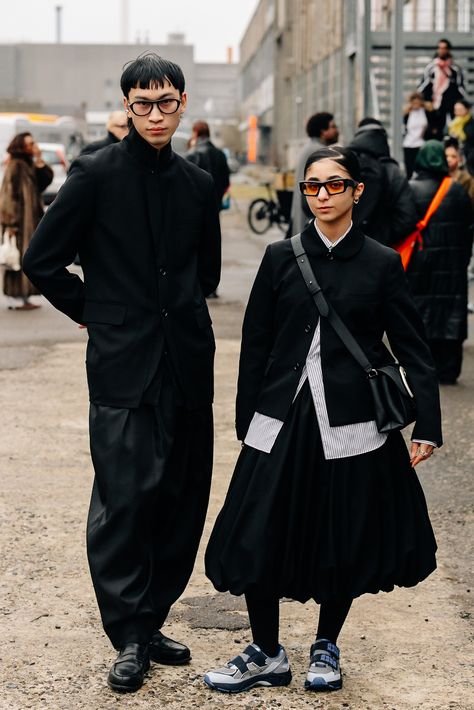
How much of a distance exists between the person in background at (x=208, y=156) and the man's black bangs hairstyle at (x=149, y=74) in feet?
33.0

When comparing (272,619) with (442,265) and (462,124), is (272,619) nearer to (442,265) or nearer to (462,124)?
(442,265)

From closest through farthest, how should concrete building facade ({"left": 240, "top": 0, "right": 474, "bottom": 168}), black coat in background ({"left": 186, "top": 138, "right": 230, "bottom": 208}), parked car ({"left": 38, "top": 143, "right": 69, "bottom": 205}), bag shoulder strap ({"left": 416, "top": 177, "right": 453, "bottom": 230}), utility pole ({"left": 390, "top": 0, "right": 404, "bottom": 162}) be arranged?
1. bag shoulder strap ({"left": 416, "top": 177, "right": 453, "bottom": 230})
2. black coat in background ({"left": 186, "top": 138, "right": 230, "bottom": 208})
3. utility pole ({"left": 390, "top": 0, "right": 404, "bottom": 162})
4. concrete building facade ({"left": 240, "top": 0, "right": 474, "bottom": 168})
5. parked car ({"left": 38, "top": 143, "right": 69, "bottom": 205})

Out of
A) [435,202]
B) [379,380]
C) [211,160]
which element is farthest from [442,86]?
[379,380]

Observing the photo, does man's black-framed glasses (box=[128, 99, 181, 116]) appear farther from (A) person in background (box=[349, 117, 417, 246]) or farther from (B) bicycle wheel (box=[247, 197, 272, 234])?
(B) bicycle wheel (box=[247, 197, 272, 234])

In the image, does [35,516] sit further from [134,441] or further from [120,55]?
[120,55]

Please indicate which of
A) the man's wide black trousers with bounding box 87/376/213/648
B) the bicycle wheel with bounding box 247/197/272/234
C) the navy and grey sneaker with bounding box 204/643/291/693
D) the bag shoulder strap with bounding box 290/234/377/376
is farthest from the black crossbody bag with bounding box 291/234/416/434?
the bicycle wheel with bounding box 247/197/272/234

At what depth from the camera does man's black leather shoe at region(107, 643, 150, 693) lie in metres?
4.33

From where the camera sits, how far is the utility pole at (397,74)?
19.1 metres

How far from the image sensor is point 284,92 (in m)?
70.6

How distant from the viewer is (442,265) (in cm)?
1002

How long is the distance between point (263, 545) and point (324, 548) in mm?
181

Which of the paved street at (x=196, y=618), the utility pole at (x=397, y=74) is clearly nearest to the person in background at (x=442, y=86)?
the utility pole at (x=397, y=74)

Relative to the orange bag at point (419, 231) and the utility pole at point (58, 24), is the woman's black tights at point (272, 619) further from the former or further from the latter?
the utility pole at point (58, 24)

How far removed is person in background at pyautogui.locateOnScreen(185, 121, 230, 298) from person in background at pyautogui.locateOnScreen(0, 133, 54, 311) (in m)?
1.54
